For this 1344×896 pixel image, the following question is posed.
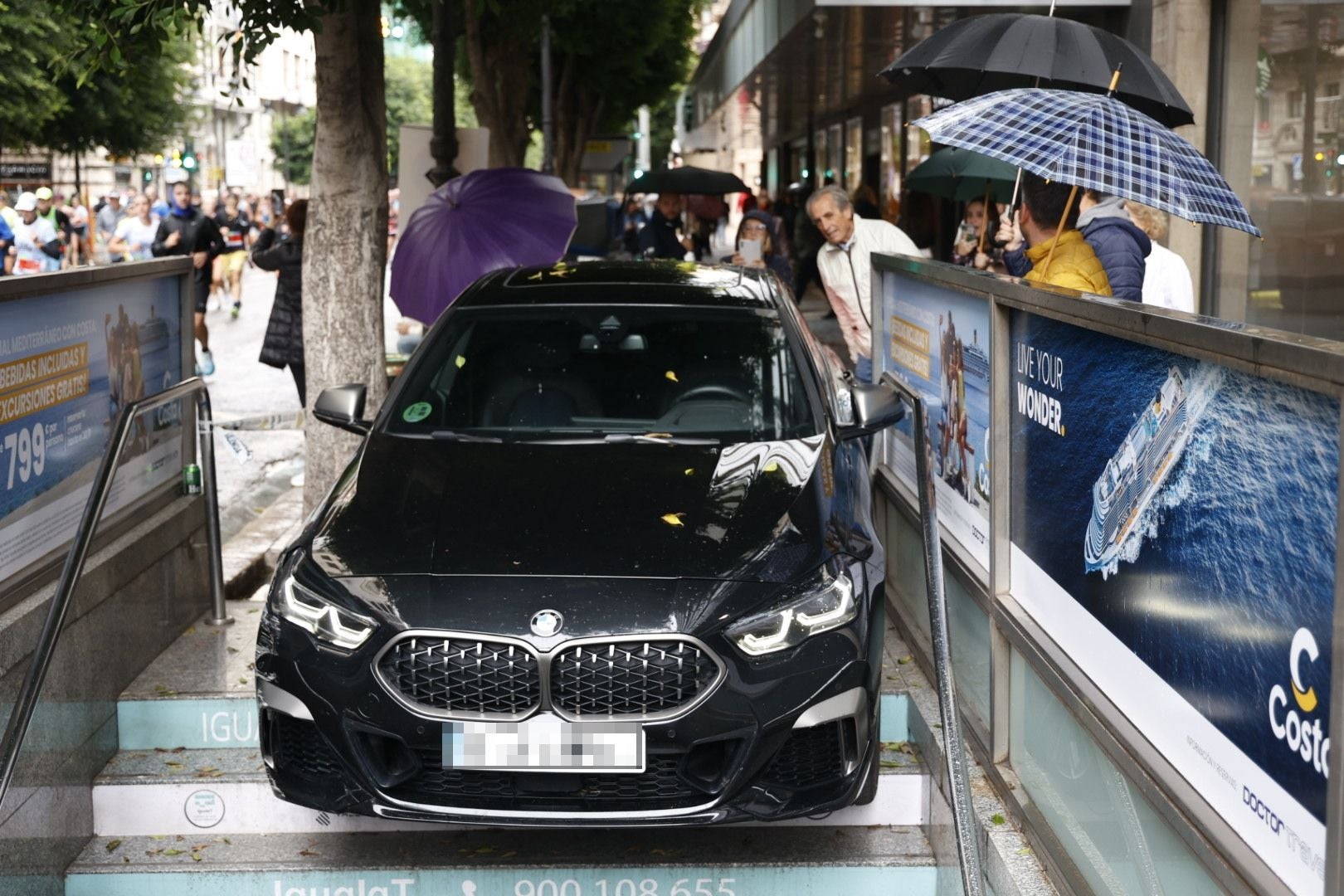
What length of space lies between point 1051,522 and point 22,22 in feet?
137

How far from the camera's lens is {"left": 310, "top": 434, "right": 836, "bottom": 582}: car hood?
14.5 feet

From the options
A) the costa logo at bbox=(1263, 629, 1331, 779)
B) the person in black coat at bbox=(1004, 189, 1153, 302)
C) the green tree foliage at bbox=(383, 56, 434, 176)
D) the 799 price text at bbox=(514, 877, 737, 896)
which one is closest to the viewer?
the costa logo at bbox=(1263, 629, 1331, 779)

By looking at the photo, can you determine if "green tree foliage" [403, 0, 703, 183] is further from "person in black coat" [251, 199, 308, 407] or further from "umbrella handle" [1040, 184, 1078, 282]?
"umbrella handle" [1040, 184, 1078, 282]

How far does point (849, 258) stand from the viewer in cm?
858

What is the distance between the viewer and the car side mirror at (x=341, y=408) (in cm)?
555

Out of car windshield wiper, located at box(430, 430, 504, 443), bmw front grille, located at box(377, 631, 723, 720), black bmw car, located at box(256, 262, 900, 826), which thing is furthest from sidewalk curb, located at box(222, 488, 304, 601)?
bmw front grille, located at box(377, 631, 723, 720)

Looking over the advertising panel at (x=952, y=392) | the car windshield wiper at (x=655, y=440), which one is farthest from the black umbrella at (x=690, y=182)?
the car windshield wiper at (x=655, y=440)

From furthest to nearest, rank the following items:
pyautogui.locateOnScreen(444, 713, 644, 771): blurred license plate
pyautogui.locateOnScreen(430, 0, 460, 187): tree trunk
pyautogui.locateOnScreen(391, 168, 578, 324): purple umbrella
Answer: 1. pyautogui.locateOnScreen(430, 0, 460, 187): tree trunk
2. pyautogui.locateOnScreen(391, 168, 578, 324): purple umbrella
3. pyautogui.locateOnScreen(444, 713, 644, 771): blurred license plate

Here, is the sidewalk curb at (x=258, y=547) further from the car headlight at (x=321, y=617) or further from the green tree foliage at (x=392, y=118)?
the green tree foliage at (x=392, y=118)

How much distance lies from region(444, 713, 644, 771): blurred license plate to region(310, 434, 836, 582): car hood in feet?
1.33

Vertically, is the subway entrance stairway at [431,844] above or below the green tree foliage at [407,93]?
below

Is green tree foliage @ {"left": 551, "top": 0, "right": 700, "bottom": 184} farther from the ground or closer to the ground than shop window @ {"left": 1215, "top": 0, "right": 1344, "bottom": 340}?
farther from the ground

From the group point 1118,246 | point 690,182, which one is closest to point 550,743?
point 1118,246

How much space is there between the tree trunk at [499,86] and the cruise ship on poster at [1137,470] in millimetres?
17626
